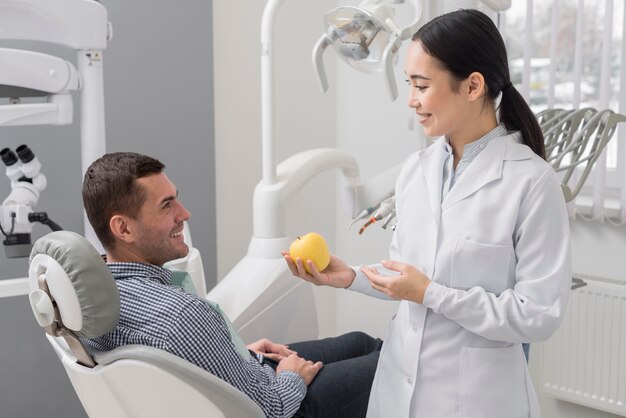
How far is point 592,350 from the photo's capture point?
2.66 metres

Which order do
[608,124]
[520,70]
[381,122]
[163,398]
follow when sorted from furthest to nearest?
1. [381,122]
2. [520,70]
3. [608,124]
4. [163,398]

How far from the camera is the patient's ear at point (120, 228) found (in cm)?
162

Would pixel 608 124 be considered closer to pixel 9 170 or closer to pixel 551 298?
pixel 551 298

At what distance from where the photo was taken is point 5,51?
75.0 inches

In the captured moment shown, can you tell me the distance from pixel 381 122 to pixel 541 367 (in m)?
1.10

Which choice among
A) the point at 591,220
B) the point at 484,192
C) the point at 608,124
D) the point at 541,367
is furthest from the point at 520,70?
the point at 484,192

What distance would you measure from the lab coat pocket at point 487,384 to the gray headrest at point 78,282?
0.61 metres

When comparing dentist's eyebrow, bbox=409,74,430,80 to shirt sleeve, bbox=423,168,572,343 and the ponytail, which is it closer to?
the ponytail

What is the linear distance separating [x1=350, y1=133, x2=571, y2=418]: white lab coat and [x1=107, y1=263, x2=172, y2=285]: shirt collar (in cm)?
49

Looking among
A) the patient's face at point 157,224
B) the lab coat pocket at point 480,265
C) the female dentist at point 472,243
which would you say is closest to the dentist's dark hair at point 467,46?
the female dentist at point 472,243

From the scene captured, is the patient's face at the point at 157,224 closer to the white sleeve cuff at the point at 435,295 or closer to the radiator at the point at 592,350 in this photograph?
the white sleeve cuff at the point at 435,295

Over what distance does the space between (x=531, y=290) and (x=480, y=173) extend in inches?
8.5

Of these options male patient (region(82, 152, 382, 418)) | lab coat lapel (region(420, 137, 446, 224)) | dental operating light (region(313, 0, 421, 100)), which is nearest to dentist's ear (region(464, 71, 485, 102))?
lab coat lapel (region(420, 137, 446, 224))

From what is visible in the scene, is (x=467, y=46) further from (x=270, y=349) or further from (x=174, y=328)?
(x=270, y=349)
